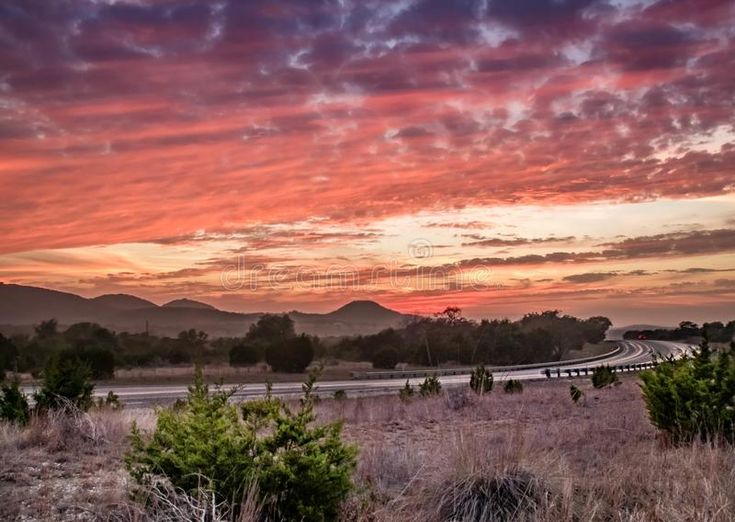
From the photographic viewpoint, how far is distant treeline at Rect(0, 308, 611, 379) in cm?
5709

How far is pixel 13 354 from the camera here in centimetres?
5141

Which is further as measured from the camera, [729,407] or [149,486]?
[729,407]

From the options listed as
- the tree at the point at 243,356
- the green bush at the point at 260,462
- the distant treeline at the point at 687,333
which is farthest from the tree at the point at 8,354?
the distant treeline at the point at 687,333

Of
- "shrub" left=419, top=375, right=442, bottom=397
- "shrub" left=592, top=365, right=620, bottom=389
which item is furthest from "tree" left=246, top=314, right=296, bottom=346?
"shrub" left=419, top=375, right=442, bottom=397

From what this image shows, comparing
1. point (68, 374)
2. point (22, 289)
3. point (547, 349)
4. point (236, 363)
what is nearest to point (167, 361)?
point (236, 363)

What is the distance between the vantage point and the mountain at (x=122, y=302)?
181 meters

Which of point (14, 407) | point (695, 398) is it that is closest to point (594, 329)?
point (695, 398)

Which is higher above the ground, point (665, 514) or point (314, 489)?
point (314, 489)

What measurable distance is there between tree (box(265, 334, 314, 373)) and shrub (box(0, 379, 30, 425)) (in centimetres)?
4371

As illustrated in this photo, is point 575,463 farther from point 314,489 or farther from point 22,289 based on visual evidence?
point 22,289

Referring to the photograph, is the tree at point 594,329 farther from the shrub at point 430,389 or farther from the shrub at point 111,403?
the shrub at point 111,403

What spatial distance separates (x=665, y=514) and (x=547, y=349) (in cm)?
7485

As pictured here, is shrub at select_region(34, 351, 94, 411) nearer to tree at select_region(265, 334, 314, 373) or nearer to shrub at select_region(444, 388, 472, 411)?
shrub at select_region(444, 388, 472, 411)

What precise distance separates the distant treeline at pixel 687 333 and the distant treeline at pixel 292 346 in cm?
2512
